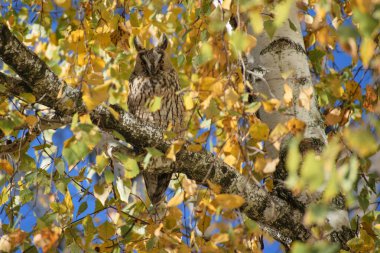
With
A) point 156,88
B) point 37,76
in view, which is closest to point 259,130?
point 37,76

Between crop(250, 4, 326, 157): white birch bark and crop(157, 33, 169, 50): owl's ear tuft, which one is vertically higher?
crop(157, 33, 169, 50): owl's ear tuft

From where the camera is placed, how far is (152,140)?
58.3 inches

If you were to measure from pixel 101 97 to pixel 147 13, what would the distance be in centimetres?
73

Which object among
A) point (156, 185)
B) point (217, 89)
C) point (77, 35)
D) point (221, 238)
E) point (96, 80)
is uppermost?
point (77, 35)

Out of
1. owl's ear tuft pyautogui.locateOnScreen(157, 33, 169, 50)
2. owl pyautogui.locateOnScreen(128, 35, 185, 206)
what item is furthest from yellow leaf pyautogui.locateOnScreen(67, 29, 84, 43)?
owl's ear tuft pyautogui.locateOnScreen(157, 33, 169, 50)

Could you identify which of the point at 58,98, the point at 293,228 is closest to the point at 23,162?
the point at 58,98

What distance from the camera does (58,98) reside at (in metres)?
1.42

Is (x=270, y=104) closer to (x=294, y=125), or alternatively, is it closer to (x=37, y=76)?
(x=294, y=125)

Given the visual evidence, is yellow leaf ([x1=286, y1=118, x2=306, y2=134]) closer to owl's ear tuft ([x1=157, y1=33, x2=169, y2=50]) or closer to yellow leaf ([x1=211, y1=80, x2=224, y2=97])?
yellow leaf ([x1=211, y1=80, x2=224, y2=97])

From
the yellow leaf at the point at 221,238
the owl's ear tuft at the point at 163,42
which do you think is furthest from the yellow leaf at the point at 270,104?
the owl's ear tuft at the point at 163,42

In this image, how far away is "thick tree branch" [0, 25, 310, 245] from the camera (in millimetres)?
1379

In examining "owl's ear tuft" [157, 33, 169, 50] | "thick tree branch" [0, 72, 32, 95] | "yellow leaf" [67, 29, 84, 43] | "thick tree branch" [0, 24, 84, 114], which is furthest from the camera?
"owl's ear tuft" [157, 33, 169, 50]

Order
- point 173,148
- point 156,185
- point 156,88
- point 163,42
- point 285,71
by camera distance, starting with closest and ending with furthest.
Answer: point 173,148 → point 285,71 → point 156,185 → point 156,88 → point 163,42

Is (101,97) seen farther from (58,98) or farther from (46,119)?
(46,119)
